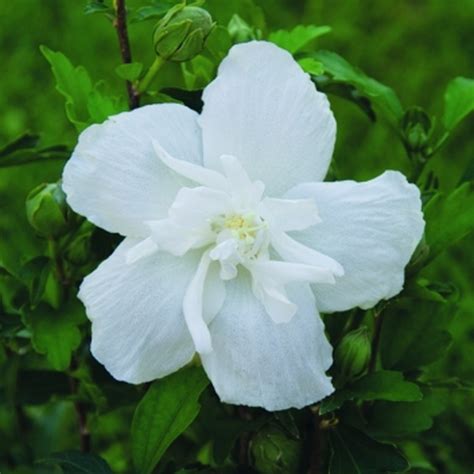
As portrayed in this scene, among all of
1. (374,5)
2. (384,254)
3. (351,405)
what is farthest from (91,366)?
(374,5)

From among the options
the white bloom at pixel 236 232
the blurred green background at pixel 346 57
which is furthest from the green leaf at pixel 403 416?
the blurred green background at pixel 346 57

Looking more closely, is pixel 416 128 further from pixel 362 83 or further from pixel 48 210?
pixel 48 210

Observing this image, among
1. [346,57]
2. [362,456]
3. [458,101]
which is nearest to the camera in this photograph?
[362,456]

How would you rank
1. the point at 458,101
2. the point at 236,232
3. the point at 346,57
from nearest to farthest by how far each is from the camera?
the point at 236,232 < the point at 458,101 < the point at 346,57

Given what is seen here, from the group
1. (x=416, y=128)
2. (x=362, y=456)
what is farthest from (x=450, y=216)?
(x=362, y=456)

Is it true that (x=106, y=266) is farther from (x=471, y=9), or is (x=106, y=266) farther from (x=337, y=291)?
(x=471, y=9)

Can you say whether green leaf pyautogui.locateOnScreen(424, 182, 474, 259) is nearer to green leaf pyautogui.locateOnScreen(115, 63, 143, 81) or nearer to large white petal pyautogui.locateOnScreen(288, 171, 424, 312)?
large white petal pyautogui.locateOnScreen(288, 171, 424, 312)
